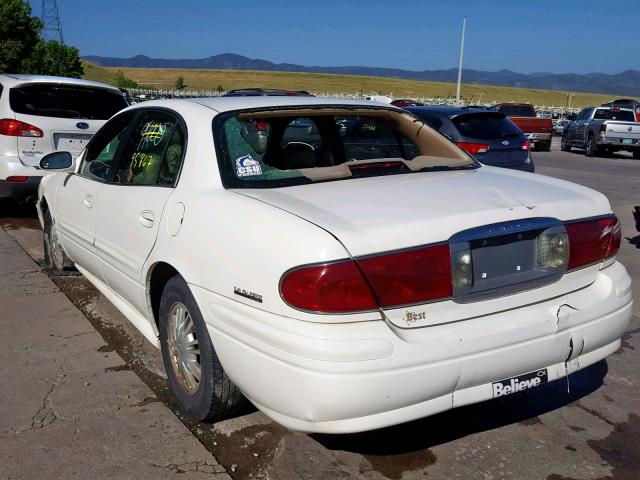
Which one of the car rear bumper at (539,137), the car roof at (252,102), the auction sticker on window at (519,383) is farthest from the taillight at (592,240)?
the car rear bumper at (539,137)

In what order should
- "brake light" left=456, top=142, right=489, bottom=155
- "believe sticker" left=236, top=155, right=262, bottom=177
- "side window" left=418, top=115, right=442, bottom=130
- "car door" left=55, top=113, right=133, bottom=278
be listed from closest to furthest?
"believe sticker" left=236, top=155, right=262, bottom=177
"car door" left=55, top=113, right=133, bottom=278
"brake light" left=456, top=142, right=489, bottom=155
"side window" left=418, top=115, right=442, bottom=130

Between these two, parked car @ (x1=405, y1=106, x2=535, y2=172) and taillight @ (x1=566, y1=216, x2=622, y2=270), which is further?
parked car @ (x1=405, y1=106, x2=535, y2=172)

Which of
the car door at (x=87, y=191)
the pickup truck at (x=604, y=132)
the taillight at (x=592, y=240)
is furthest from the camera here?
the pickup truck at (x=604, y=132)

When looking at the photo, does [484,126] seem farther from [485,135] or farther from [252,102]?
[252,102]

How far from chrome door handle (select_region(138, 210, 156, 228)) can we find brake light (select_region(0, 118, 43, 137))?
466 cm

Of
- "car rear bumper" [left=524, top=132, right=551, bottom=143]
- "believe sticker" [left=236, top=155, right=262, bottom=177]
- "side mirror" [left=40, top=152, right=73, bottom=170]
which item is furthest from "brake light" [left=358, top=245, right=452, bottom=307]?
"car rear bumper" [left=524, top=132, right=551, bottom=143]

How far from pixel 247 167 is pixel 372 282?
1048 mm

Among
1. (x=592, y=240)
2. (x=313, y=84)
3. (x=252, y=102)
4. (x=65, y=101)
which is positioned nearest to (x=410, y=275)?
(x=592, y=240)

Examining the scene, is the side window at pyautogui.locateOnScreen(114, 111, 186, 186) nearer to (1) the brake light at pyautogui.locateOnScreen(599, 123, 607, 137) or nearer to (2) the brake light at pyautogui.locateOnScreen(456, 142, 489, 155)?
(2) the brake light at pyautogui.locateOnScreen(456, 142, 489, 155)

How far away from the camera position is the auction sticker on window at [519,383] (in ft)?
9.15

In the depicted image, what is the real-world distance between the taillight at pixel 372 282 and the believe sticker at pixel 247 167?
2.84ft

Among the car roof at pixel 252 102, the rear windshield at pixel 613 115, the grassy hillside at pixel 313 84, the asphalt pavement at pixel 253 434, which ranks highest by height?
the car roof at pixel 252 102

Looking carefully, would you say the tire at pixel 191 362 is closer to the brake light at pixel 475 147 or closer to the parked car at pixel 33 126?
the parked car at pixel 33 126

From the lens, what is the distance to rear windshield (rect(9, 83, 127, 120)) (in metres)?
7.61
